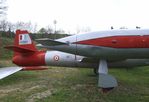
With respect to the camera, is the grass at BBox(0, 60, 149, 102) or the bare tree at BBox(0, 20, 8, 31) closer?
the grass at BBox(0, 60, 149, 102)

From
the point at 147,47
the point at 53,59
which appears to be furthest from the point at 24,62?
the point at 147,47

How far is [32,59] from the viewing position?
12.4m

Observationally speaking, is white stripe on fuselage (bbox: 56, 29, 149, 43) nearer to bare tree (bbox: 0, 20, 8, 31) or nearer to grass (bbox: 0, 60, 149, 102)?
grass (bbox: 0, 60, 149, 102)

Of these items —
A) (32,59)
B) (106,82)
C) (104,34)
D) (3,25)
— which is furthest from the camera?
(3,25)

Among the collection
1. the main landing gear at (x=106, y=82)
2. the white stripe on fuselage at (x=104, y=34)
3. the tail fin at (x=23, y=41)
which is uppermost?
the white stripe on fuselage at (x=104, y=34)

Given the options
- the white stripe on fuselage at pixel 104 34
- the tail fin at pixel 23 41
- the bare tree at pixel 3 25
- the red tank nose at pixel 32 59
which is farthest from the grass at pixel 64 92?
the bare tree at pixel 3 25

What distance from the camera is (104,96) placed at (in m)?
8.12

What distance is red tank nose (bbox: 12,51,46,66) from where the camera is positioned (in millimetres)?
12344

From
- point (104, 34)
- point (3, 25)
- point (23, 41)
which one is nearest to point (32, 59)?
point (23, 41)

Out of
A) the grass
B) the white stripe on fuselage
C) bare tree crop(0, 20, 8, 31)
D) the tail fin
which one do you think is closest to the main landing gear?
the grass

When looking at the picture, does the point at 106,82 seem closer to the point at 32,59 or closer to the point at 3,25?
the point at 32,59

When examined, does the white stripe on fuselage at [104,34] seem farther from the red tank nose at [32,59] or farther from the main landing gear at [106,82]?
the red tank nose at [32,59]

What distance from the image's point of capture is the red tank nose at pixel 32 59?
12.3m

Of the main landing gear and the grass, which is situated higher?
the main landing gear
